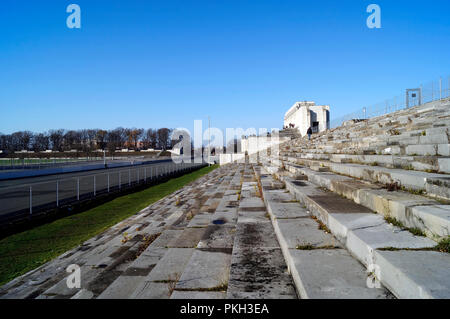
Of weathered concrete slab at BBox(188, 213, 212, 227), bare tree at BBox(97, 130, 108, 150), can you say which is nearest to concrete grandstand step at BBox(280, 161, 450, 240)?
weathered concrete slab at BBox(188, 213, 212, 227)

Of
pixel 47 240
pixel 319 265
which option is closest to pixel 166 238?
pixel 319 265

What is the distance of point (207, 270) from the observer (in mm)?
2451

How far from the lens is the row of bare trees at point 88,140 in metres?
73.8

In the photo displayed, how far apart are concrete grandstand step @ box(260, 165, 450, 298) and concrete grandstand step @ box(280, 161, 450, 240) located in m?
0.10

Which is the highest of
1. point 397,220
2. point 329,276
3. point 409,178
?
point 409,178

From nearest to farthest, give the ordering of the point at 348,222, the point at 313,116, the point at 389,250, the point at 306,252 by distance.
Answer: the point at 389,250 < the point at 306,252 < the point at 348,222 < the point at 313,116

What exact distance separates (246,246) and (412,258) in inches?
62.7

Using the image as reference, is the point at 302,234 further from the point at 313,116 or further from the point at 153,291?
the point at 313,116

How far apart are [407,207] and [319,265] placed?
3.03 feet

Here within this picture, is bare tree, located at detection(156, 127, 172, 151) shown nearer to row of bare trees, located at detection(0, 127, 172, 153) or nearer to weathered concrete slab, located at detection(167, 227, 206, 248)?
row of bare trees, located at detection(0, 127, 172, 153)

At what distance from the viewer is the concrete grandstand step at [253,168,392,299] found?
63.7 inches

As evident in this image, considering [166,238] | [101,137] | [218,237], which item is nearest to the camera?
[218,237]
